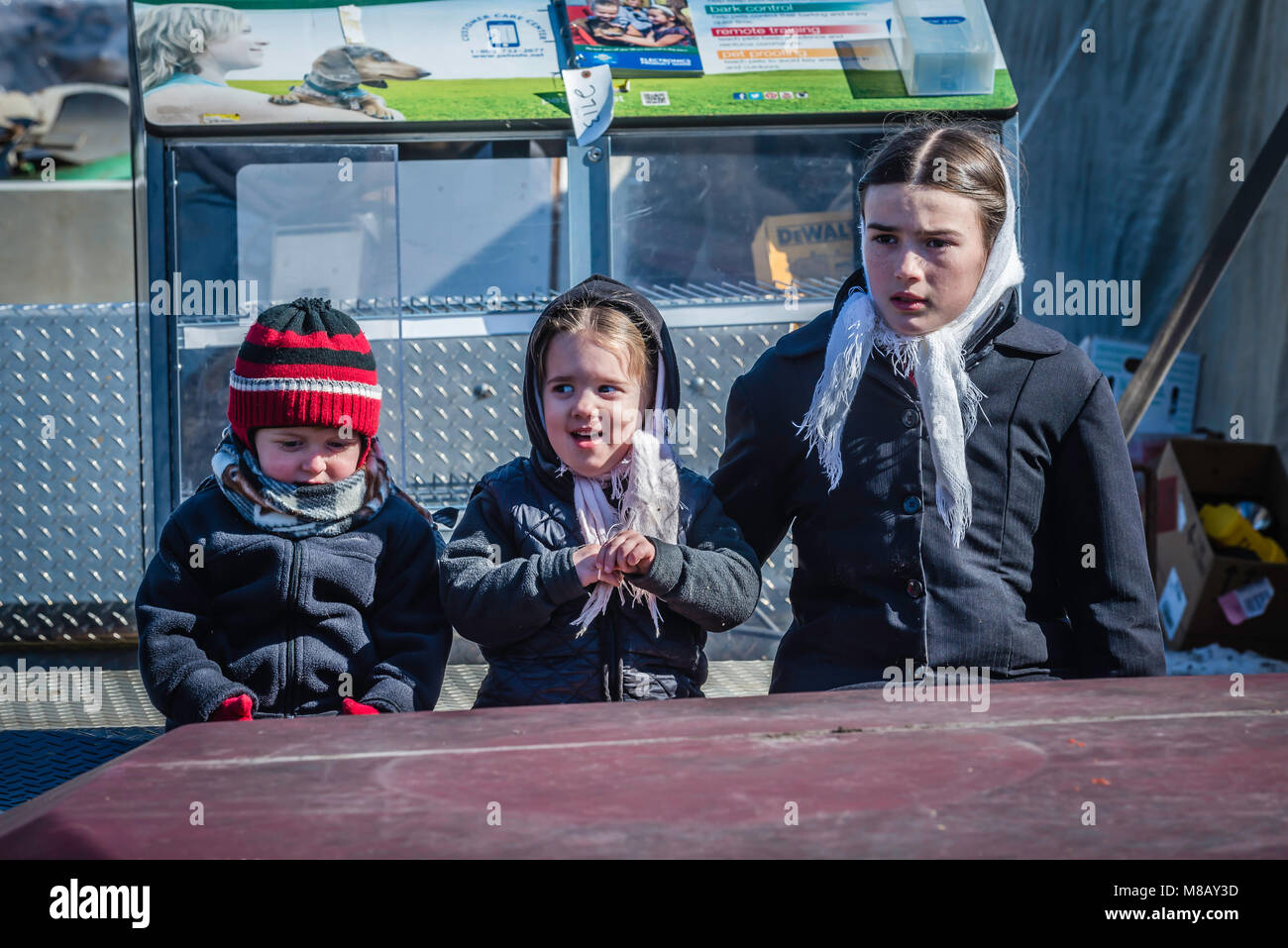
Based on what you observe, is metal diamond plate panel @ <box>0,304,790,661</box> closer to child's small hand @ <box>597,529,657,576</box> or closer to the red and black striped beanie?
the red and black striped beanie

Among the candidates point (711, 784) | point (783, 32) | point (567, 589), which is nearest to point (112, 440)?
point (783, 32)

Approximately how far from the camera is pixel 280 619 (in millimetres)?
2221

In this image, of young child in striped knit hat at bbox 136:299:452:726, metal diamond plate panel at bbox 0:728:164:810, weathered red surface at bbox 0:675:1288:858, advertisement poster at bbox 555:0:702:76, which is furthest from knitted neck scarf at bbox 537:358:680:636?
advertisement poster at bbox 555:0:702:76

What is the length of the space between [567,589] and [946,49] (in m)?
2.69

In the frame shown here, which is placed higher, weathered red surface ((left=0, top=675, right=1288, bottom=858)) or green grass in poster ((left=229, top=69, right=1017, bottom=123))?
green grass in poster ((left=229, top=69, right=1017, bottom=123))

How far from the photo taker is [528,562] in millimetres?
2035

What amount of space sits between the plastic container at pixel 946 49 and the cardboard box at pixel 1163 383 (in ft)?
8.45

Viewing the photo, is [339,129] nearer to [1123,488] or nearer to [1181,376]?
[1123,488]

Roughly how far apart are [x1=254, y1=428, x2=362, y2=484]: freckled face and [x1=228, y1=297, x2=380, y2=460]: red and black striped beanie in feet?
0.07

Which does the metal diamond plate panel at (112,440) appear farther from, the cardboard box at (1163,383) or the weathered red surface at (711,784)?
the cardboard box at (1163,383)

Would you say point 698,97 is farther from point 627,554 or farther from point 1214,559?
point 1214,559

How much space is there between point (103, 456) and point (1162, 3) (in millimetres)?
5590

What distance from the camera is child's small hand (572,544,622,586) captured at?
6.48 feet

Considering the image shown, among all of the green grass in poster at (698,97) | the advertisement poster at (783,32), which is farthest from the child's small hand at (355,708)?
the advertisement poster at (783,32)
